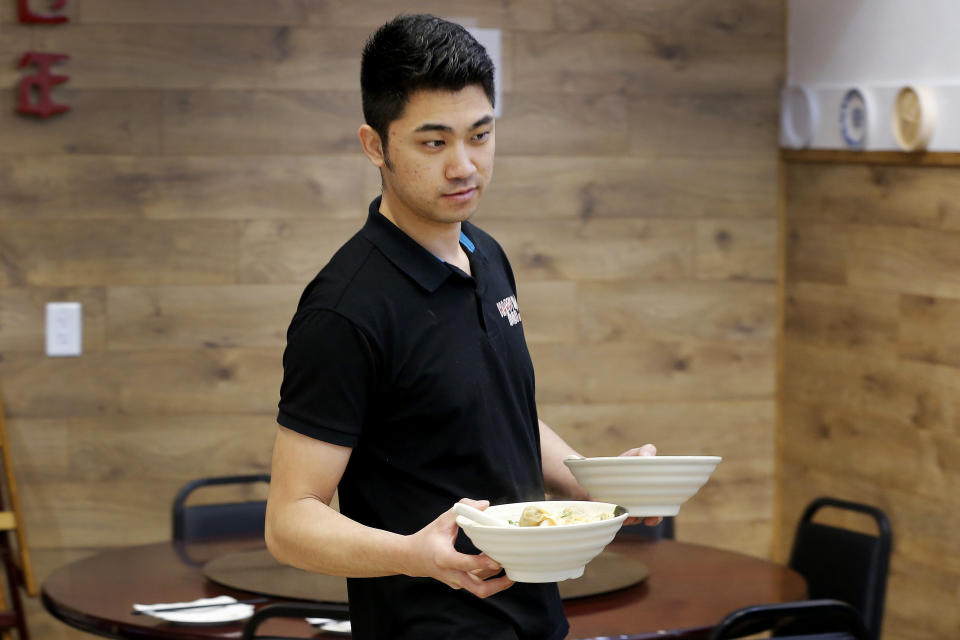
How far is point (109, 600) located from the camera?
2.55 meters

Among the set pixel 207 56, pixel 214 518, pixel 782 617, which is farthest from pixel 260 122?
pixel 782 617

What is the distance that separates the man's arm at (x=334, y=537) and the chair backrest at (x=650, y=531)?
1.76 meters

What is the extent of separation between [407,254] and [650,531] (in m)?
1.85

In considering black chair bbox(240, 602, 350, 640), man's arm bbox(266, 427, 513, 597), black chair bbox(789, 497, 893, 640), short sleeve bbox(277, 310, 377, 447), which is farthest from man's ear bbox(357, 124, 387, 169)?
black chair bbox(789, 497, 893, 640)

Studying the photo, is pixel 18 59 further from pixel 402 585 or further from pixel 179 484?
pixel 402 585

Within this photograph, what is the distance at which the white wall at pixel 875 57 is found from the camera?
3.29m

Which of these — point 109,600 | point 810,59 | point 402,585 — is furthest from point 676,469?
point 810,59

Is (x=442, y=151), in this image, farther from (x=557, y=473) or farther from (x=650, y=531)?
(x=650, y=531)

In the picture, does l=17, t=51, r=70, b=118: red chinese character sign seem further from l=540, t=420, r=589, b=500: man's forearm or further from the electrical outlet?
l=540, t=420, r=589, b=500: man's forearm

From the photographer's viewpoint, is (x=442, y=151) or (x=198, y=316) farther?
(x=198, y=316)

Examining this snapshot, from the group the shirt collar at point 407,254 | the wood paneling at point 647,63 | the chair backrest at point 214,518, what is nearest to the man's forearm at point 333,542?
the shirt collar at point 407,254

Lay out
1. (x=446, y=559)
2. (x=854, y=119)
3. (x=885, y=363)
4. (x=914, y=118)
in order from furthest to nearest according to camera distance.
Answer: (x=854, y=119)
(x=885, y=363)
(x=914, y=118)
(x=446, y=559)

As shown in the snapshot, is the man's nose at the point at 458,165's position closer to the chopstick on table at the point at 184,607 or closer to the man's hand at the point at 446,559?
the man's hand at the point at 446,559

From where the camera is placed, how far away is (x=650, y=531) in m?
3.27
